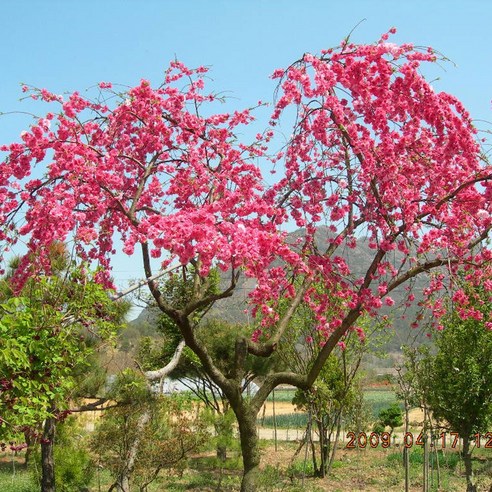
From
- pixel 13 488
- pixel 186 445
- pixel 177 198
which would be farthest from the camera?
pixel 13 488

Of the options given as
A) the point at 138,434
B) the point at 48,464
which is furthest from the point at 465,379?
the point at 48,464

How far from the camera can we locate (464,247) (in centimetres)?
687

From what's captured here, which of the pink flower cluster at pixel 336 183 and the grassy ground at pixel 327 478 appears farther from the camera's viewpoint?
the grassy ground at pixel 327 478

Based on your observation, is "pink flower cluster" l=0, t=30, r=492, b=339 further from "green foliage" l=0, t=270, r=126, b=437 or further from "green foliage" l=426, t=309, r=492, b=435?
"green foliage" l=426, t=309, r=492, b=435

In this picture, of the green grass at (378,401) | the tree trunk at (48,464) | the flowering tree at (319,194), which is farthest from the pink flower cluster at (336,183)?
the green grass at (378,401)

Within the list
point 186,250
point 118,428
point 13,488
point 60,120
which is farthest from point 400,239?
point 13,488

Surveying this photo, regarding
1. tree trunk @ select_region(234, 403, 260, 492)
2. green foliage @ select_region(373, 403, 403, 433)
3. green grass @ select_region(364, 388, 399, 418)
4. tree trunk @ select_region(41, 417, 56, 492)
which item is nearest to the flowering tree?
tree trunk @ select_region(234, 403, 260, 492)

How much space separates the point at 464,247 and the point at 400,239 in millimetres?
734

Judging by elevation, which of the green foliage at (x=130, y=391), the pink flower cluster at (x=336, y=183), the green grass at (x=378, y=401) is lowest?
the green grass at (x=378, y=401)

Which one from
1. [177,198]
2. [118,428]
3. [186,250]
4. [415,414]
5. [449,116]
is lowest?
[415,414]

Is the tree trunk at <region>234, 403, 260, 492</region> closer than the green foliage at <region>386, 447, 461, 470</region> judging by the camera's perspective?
Yes

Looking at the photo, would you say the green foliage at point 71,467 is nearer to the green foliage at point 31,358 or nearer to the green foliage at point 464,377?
the green foliage at point 31,358

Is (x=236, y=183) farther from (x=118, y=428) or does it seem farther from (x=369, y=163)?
(x=118, y=428)

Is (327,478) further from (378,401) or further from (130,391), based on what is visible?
(378,401)
